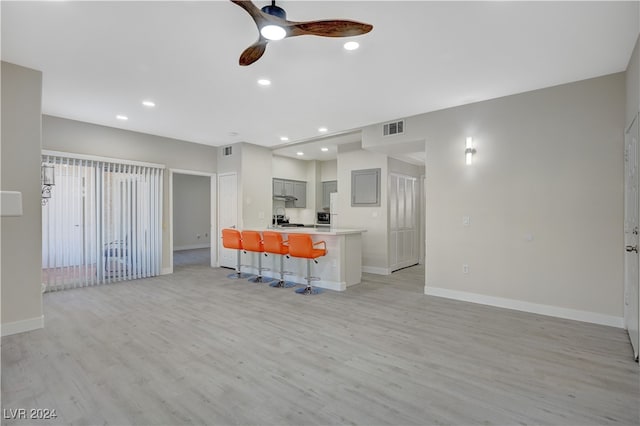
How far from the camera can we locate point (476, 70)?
3.53 meters

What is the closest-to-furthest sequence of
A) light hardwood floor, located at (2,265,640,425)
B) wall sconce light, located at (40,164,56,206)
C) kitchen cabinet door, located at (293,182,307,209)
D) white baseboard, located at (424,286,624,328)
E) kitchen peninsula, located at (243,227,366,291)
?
light hardwood floor, located at (2,265,640,425)
white baseboard, located at (424,286,624,328)
wall sconce light, located at (40,164,56,206)
kitchen peninsula, located at (243,227,366,291)
kitchen cabinet door, located at (293,182,307,209)

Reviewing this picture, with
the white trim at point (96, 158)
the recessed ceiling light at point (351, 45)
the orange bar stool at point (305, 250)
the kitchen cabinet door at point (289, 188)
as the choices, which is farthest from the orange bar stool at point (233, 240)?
the recessed ceiling light at point (351, 45)

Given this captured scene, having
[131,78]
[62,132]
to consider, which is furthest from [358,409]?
[62,132]

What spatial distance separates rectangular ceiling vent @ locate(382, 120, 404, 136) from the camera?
5343 millimetres

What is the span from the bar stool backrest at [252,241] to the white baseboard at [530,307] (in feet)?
9.67

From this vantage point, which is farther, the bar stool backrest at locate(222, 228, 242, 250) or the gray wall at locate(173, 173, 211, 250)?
the gray wall at locate(173, 173, 211, 250)

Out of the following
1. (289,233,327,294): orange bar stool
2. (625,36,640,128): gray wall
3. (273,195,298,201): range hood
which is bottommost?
(289,233,327,294): orange bar stool

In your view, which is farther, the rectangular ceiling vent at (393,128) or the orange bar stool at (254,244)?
the orange bar stool at (254,244)

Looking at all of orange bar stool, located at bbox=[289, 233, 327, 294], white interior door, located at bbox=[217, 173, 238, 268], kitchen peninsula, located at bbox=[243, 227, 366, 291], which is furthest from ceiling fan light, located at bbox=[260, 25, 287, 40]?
white interior door, located at bbox=[217, 173, 238, 268]

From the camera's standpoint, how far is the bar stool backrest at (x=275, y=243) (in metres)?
5.25

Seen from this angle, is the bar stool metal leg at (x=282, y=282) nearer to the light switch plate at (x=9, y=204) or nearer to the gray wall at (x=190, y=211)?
the light switch plate at (x=9, y=204)

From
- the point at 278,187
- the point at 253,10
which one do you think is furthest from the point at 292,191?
the point at 253,10

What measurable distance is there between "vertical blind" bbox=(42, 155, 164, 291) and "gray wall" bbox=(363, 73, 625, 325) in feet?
17.7

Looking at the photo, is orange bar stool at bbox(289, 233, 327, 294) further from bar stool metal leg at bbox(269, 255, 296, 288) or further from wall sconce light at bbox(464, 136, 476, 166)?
wall sconce light at bbox(464, 136, 476, 166)
